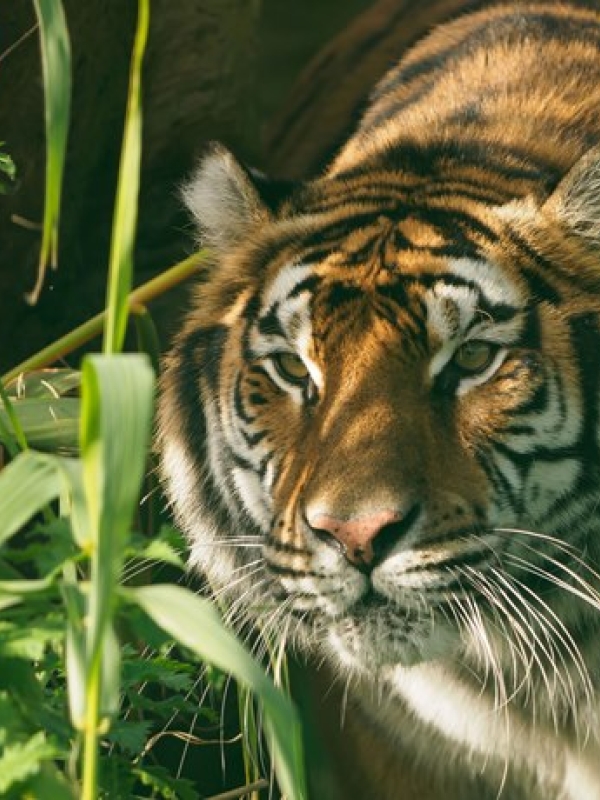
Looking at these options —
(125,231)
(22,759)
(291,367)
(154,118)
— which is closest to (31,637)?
(22,759)

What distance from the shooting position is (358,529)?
2416 millimetres

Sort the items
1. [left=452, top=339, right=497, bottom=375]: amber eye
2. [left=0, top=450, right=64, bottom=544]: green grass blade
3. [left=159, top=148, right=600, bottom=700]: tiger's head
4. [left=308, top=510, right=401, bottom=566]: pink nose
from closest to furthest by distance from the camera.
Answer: [left=0, top=450, right=64, bottom=544]: green grass blade, [left=308, top=510, right=401, bottom=566]: pink nose, [left=159, top=148, right=600, bottom=700]: tiger's head, [left=452, top=339, right=497, bottom=375]: amber eye

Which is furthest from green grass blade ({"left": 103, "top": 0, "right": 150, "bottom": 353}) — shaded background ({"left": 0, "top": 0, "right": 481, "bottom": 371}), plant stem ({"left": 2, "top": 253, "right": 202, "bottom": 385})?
shaded background ({"left": 0, "top": 0, "right": 481, "bottom": 371})

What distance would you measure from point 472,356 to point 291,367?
286 mm

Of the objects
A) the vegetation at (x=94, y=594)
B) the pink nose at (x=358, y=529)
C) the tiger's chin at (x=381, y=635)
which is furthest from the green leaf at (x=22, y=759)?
the tiger's chin at (x=381, y=635)

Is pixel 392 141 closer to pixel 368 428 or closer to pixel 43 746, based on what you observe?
pixel 368 428

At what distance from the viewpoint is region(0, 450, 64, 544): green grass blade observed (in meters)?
1.74

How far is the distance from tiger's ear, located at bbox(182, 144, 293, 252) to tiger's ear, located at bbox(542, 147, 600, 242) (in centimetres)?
48

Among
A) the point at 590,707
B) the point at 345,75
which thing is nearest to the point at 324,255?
the point at 590,707

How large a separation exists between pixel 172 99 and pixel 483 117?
4.18ft

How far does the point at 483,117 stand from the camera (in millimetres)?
3109

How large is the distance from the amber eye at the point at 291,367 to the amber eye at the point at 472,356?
0.24 m

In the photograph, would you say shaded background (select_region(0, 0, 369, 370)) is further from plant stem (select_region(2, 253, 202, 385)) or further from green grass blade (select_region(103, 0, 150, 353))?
green grass blade (select_region(103, 0, 150, 353))

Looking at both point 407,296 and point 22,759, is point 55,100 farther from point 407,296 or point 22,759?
point 407,296
